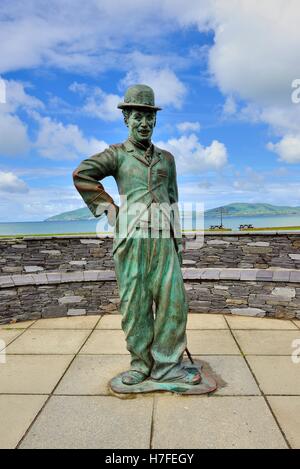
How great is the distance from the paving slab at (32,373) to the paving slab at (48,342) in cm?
18

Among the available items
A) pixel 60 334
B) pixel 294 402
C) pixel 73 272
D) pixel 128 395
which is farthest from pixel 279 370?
pixel 73 272

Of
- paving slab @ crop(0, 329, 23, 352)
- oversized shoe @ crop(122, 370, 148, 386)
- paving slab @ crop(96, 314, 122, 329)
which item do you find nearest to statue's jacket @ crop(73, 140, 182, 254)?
oversized shoe @ crop(122, 370, 148, 386)

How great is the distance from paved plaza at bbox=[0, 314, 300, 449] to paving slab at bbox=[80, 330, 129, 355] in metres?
0.01

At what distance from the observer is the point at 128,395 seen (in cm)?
348

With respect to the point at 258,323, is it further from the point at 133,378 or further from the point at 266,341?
the point at 133,378

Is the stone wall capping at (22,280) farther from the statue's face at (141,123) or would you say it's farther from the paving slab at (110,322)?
the statue's face at (141,123)

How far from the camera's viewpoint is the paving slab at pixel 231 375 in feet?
11.7

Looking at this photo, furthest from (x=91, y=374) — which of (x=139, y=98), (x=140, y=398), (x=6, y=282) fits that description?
(x=139, y=98)

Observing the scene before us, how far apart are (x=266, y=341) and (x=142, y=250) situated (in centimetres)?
257

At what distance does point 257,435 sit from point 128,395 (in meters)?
1.21

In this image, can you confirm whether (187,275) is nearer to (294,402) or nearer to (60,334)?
(60,334)

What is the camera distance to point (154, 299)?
11.6ft

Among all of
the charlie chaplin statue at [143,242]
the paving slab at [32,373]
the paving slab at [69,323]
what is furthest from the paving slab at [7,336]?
the charlie chaplin statue at [143,242]

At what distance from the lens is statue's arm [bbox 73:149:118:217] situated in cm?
339
